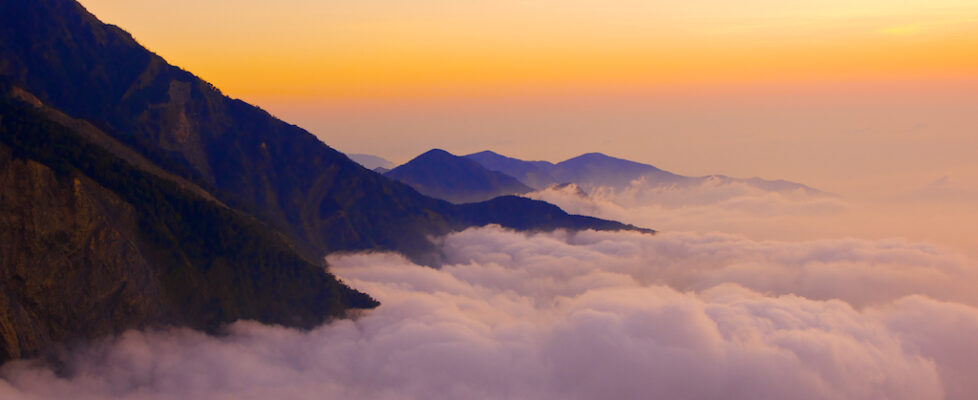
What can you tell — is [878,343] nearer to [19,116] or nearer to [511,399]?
[511,399]

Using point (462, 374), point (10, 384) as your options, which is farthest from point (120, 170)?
point (462, 374)

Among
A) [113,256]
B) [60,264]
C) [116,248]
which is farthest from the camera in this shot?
[116,248]

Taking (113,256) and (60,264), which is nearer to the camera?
(60,264)

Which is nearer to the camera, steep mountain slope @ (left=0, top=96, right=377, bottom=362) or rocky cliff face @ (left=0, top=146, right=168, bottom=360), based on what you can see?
rocky cliff face @ (left=0, top=146, right=168, bottom=360)

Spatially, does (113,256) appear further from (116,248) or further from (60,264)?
(60,264)

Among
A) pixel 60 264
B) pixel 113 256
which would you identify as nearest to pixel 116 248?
pixel 113 256

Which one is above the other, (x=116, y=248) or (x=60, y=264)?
(x=116, y=248)

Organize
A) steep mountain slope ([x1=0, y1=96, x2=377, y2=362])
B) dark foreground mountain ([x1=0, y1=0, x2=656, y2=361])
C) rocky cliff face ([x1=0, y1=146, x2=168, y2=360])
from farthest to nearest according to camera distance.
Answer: dark foreground mountain ([x1=0, y1=0, x2=656, y2=361]), steep mountain slope ([x1=0, y1=96, x2=377, y2=362]), rocky cliff face ([x1=0, y1=146, x2=168, y2=360])
